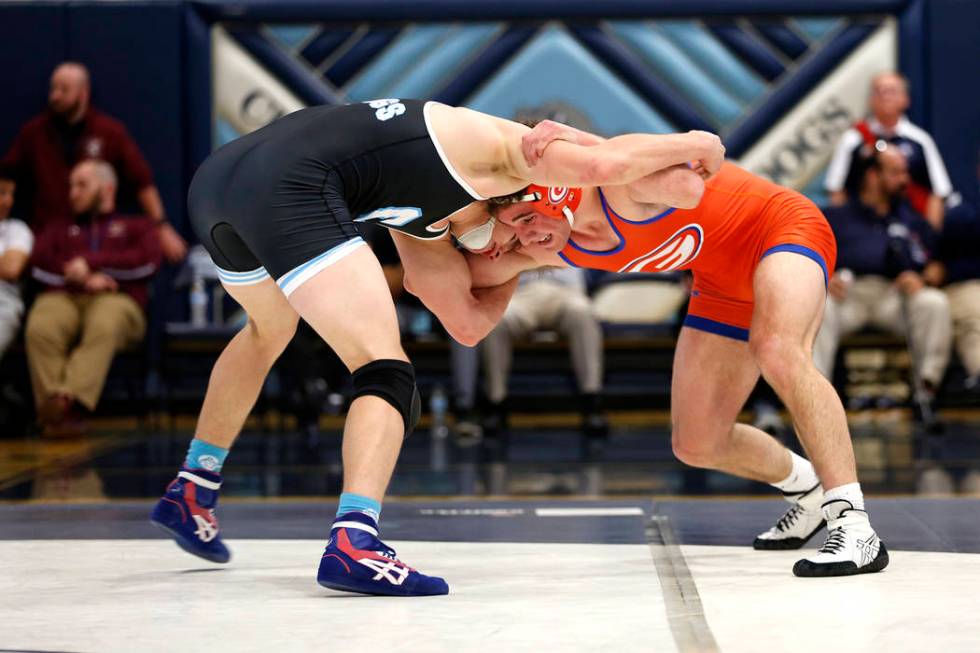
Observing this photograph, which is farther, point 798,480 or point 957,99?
point 957,99

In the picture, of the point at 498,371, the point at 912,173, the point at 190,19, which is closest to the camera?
the point at 498,371

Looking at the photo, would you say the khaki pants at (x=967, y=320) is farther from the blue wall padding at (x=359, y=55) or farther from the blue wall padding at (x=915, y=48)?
the blue wall padding at (x=359, y=55)

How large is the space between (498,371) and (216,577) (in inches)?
147

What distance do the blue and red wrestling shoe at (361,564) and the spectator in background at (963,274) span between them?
15.8 ft

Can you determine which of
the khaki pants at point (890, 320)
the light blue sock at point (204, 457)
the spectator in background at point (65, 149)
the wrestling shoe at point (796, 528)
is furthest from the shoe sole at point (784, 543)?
the spectator in background at point (65, 149)

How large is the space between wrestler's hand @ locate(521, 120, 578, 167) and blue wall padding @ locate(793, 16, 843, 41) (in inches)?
234

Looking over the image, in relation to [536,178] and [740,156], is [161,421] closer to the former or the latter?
[740,156]

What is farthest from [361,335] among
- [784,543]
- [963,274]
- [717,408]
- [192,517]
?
[963,274]

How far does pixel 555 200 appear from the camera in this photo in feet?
9.72

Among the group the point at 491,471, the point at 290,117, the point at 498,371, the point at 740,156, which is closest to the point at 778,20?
the point at 740,156

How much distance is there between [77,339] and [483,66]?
2.96m

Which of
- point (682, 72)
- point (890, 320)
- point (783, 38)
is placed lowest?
point (890, 320)

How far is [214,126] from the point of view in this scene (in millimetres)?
8203

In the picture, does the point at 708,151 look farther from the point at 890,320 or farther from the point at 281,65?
the point at 281,65
